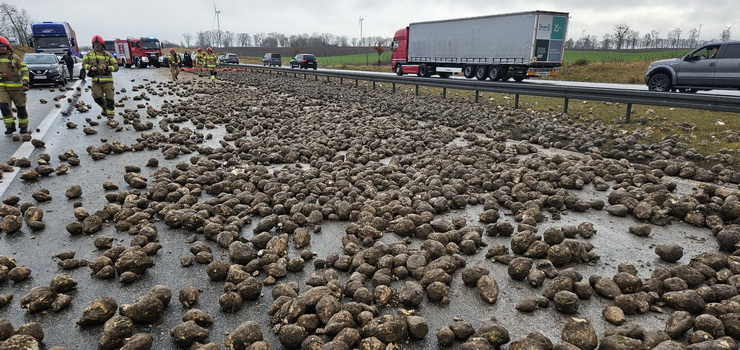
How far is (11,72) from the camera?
878 cm

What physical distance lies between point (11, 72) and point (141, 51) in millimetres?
38117

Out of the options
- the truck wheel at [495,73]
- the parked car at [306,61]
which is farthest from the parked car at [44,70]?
the parked car at [306,61]

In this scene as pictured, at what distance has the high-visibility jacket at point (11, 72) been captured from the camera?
8.71 m

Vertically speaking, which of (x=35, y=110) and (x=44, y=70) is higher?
(x=44, y=70)

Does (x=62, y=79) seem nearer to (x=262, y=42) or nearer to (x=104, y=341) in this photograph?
(x=104, y=341)

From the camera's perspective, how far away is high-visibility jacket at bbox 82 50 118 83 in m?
10.5

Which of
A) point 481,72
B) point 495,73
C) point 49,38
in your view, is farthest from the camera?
point 49,38

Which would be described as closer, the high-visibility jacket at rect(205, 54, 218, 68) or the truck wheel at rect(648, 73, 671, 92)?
the truck wheel at rect(648, 73, 671, 92)

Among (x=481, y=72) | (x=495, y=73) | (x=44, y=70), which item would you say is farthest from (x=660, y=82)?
(x=44, y=70)

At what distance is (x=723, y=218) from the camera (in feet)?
14.5

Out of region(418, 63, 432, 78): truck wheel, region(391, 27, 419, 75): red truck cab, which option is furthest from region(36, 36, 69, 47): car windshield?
region(418, 63, 432, 78): truck wheel

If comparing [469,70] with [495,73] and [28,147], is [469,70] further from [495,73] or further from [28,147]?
[28,147]

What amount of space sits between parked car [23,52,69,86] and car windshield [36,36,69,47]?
39.9 feet

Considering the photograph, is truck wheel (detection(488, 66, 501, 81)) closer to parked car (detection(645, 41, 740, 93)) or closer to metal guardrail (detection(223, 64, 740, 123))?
metal guardrail (detection(223, 64, 740, 123))
